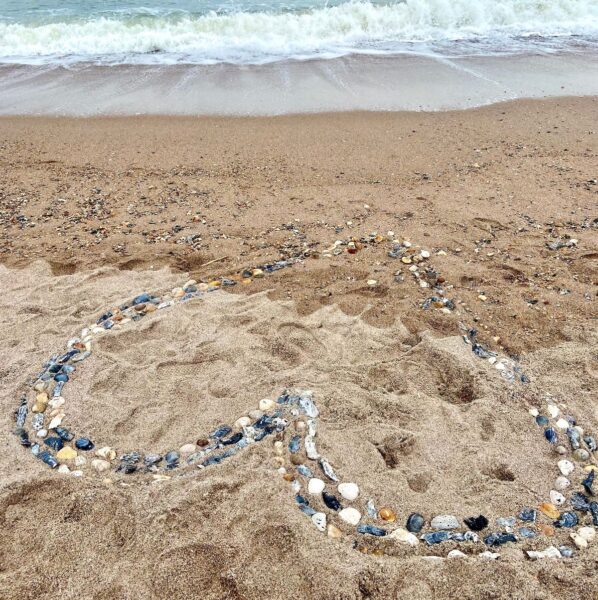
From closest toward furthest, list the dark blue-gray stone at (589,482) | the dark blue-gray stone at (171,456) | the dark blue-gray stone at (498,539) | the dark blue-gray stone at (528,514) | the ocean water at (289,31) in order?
the dark blue-gray stone at (498,539) → the dark blue-gray stone at (528,514) → the dark blue-gray stone at (589,482) → the dark blue-gray stone at (171,456) → the ocean water at (289,31)

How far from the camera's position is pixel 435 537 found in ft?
7.59

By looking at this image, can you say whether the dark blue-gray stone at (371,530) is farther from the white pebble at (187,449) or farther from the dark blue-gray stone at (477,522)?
the white pebble at (187,449)

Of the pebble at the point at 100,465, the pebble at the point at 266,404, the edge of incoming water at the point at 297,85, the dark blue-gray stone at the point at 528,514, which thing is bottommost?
the dark blue-gray stone at the point at 528,514

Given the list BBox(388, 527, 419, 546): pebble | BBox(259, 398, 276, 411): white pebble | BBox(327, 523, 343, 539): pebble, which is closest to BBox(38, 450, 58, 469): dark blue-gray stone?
BBox(259, 398, 276, 411): white pebble

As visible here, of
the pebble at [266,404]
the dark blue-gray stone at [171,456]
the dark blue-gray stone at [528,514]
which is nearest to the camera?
the dark blue-gray stone at [528,514]

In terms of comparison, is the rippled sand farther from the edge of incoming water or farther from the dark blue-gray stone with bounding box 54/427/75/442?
the edge of incoming water

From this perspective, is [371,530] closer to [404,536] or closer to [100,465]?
[404,536]

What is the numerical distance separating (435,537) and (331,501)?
50 cm

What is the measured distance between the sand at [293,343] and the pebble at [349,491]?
0.07 meters

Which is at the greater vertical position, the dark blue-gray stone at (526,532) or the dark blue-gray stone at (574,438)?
the dark blue-gray stone at (574,438)

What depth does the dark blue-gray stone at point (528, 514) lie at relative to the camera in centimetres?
239

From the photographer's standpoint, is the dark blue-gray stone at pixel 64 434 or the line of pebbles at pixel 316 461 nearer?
the line of pebbles at pixel 316 461

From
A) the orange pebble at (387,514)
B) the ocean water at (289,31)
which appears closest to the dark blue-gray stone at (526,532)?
the orange pebble at (387,514)

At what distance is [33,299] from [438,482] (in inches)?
130
